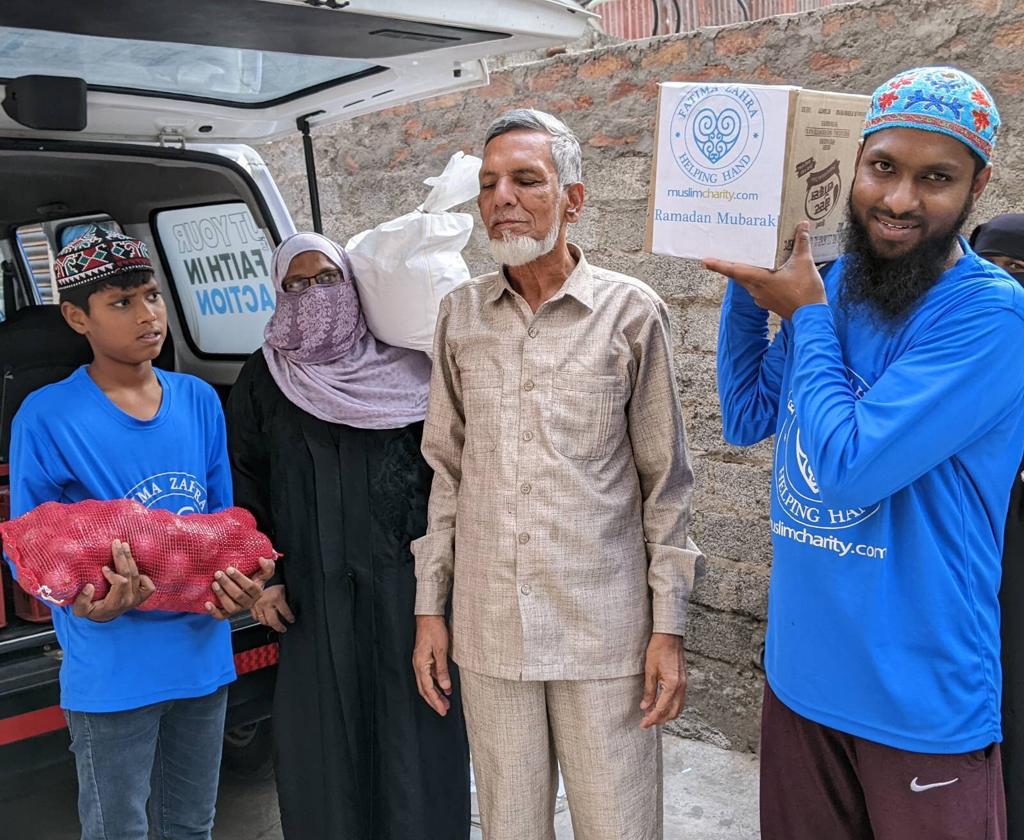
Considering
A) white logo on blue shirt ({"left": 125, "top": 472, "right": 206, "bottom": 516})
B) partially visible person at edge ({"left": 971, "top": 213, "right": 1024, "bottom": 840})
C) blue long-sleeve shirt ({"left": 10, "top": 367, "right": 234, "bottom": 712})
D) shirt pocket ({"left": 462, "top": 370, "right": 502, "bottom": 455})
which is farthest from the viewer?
white logo on blue shirt ({"left": 125, "top": 472, "right": 206, "bottom": 516})

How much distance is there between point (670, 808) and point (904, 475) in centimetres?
223

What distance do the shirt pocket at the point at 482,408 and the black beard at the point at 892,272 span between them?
2.41ft

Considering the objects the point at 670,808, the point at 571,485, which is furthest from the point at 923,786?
the point at 670,808

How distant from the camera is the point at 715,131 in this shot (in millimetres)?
1785

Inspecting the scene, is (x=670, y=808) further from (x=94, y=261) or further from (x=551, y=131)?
(x=94, y=261)

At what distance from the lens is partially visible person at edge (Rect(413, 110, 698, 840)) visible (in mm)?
2059

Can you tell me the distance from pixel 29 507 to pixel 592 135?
2591mm

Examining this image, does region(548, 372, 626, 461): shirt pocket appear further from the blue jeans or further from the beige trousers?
the blue jeans

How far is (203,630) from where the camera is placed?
2.40 meters

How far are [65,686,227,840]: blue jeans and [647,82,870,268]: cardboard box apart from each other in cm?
156

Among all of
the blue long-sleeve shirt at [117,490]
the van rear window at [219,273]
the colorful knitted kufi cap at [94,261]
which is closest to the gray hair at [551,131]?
→ the colorful knitted kufi cap at [94,261]

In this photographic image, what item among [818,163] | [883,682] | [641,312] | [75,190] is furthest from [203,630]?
[75,190]

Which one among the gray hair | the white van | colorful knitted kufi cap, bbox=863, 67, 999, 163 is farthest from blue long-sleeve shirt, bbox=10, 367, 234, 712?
colorful knitted kufi cap, bbox=863, 67, 999, 163

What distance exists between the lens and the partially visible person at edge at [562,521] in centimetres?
206
